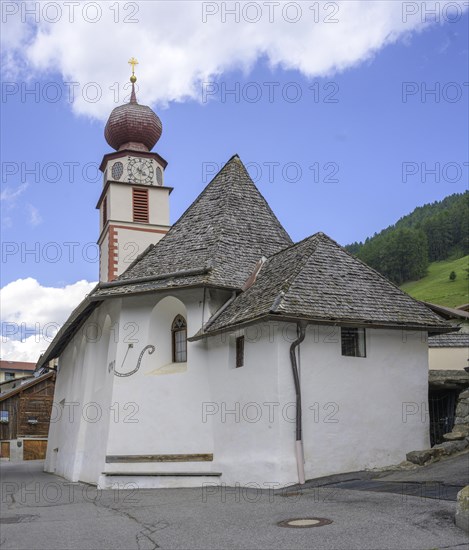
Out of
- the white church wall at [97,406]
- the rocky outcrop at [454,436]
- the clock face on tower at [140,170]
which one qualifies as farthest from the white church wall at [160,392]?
the clock face on tower at [140,170]

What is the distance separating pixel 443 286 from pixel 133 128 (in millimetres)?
61952

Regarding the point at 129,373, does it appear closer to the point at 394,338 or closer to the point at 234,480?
the point at 234,480

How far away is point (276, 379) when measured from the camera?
1475 cm

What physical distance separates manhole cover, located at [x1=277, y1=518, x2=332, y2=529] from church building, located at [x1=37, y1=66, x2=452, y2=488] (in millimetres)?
4316

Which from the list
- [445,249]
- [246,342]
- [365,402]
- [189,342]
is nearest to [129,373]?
[189,342]

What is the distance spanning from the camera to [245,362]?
623 inches

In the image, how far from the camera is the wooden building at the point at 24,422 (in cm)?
5150

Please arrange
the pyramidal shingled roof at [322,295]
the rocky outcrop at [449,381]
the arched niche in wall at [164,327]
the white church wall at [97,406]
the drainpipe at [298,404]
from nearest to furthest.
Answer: the drainpipe at [298,404], the pyramidal shingled roof at [322,295], the rocky outcrop at [449,381], the arched niche in wall at [164,327], the white church wall at [97,406]

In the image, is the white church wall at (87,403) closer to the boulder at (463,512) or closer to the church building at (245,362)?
the church building at (245,362)

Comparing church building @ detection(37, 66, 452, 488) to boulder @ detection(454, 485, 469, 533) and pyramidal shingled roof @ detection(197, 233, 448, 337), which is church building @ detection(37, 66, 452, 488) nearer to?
pyramidal shingled roof @ detection(197, 233, 448, 337)

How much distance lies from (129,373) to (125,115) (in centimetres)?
2774

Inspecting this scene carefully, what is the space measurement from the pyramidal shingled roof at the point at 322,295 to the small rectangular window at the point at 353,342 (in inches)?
19.6

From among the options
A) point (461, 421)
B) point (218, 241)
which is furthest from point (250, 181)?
point (461, 421)

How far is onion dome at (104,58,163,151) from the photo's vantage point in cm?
4269
